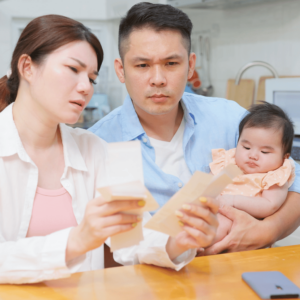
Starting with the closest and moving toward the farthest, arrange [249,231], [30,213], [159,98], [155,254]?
[155,254] < [30,213] < [249,231] < [159,98]

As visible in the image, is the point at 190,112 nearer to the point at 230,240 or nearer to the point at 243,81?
the point at 230,240

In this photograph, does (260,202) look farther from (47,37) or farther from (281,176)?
(47,37)

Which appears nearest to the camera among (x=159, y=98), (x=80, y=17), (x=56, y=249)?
(x=56, y=249)

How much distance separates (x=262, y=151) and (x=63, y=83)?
35.9 inches

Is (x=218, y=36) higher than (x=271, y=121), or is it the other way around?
(x=218, y=36)

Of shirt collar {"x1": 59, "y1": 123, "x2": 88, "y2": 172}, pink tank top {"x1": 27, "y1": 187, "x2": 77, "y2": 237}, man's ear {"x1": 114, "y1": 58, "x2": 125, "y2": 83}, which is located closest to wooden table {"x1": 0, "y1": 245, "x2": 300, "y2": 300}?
pink tank top {"x1": 27, "y1": 187, "x2": 77, "y2": 237}

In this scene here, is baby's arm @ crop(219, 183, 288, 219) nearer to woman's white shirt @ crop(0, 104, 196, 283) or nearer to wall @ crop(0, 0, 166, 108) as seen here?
woman's white shirt @ crop(0, 104, 196, 283)

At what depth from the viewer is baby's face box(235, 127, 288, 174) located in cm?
172

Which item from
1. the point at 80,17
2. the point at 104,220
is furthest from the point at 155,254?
the point at 80,17

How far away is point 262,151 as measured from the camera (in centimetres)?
174

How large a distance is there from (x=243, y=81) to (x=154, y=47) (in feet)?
5.89

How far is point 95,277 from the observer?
107 cm

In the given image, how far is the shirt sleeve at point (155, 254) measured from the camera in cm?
113

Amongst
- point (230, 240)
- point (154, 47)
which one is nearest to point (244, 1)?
point (154, 47)
